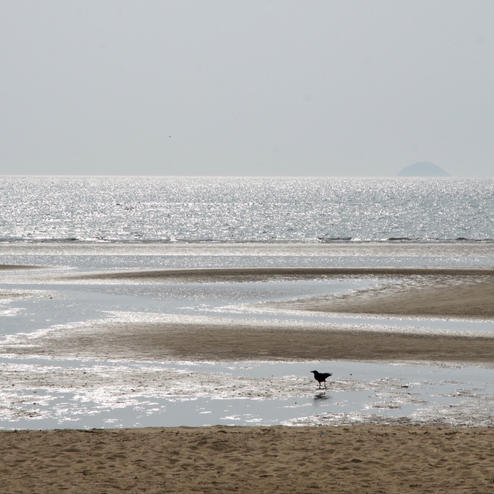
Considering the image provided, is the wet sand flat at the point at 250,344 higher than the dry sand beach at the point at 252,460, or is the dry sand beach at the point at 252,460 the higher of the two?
the dry sand beach at the point at 252,460

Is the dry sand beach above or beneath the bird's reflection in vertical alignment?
above

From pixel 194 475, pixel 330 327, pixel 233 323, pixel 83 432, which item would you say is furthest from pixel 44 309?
pixel 194 475

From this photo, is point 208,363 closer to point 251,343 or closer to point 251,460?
point 251,343

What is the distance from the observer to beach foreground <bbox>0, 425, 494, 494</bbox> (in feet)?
43.1

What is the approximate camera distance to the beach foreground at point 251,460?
43.1ft

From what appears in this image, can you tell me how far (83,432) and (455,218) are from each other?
137 meters

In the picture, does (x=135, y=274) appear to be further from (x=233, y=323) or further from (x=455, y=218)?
(x=455, y=218)

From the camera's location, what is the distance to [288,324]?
3322cm

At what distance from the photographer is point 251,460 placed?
1452 cm

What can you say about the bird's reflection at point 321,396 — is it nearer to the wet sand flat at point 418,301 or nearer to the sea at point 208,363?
the sea at point 208,363

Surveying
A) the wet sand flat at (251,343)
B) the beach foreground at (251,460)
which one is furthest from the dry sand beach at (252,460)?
the wet sand flat at (251,343)

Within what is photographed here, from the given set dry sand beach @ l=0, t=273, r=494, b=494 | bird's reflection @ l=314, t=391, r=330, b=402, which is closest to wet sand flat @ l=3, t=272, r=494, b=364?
bird's reflection @ l=314, t=391, r=330, b=402

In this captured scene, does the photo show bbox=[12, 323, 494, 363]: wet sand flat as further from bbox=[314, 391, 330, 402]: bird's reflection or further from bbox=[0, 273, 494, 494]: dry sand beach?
bbox=[0, 273, 494, 494]: dry sand beach

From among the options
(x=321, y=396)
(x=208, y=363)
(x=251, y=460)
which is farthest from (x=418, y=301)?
(x=251, y=460)
